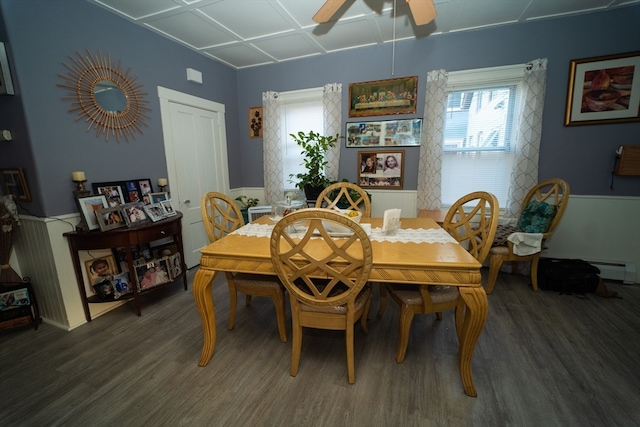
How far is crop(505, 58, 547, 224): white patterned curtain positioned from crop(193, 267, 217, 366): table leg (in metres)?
3.09

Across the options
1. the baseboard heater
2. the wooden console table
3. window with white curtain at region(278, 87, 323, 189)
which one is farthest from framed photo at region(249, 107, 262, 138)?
the baseboard heater

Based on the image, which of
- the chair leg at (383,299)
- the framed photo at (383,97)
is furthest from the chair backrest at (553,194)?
the chair leg at (383,299)

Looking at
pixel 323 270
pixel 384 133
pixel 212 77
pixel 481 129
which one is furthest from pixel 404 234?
pixel 212 77

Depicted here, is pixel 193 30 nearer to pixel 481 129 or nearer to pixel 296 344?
pixel 296 344

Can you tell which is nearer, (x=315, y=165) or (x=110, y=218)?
(x=110, y=218)

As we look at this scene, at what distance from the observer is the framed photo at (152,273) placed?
2.31 meters

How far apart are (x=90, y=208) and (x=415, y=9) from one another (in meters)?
2.79

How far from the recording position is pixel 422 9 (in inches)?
68.0

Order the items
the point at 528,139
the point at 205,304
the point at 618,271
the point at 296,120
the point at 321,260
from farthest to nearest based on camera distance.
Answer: the point at 296,120 < the point at 528,139 < the point at 618,271 < the point at 205,304 < the point at 321,260

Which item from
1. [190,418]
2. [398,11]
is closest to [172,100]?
[398,11]

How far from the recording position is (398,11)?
2.39 metres

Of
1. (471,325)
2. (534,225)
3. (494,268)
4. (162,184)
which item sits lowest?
(494,268)

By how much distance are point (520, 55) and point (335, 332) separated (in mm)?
3261

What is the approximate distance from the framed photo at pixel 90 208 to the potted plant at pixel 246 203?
5.87 ft
